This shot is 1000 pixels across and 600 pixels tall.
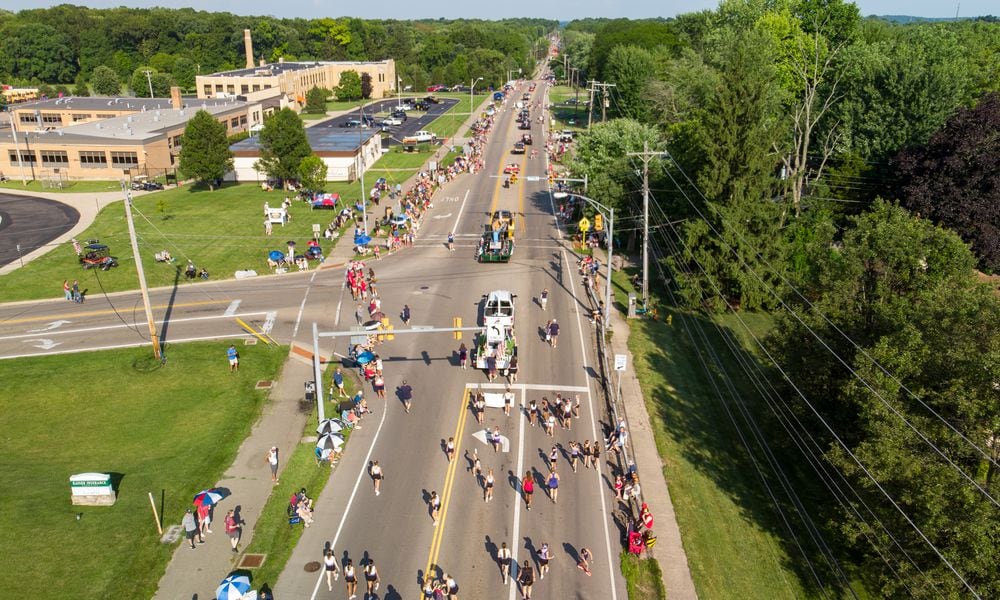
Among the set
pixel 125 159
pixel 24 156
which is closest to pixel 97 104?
pixel 24 156

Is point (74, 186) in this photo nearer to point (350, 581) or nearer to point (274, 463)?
point (274, 463)

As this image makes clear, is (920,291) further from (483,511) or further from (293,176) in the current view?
(293,176)

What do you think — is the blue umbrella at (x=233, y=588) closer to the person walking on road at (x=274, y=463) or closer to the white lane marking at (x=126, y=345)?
the person walking on road at (x=274, y=463)

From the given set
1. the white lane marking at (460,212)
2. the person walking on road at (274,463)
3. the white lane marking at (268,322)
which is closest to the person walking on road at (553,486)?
the person walking on road at (274,463)

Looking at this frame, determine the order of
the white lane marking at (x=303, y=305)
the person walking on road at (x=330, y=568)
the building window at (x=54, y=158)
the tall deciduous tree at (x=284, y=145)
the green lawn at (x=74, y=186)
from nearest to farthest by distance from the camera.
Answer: the person walking on road at (x=330, y=568) → the white lane marking at (x=303, y=305) → the tall deciduous tree at (x=284, y=145) → the green lawn at (x=74, y=186) → the building window at (x=54, y=158)

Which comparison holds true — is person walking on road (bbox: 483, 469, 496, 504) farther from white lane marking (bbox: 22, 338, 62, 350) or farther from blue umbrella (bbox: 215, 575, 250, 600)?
white lane marking (bbox: 22, 338, 62, 350)

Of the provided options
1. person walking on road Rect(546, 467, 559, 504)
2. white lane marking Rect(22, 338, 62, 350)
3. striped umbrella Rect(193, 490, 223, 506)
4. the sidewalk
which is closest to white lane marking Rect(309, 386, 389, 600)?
striped umbrella Rect(193, 490, 223, 506)
